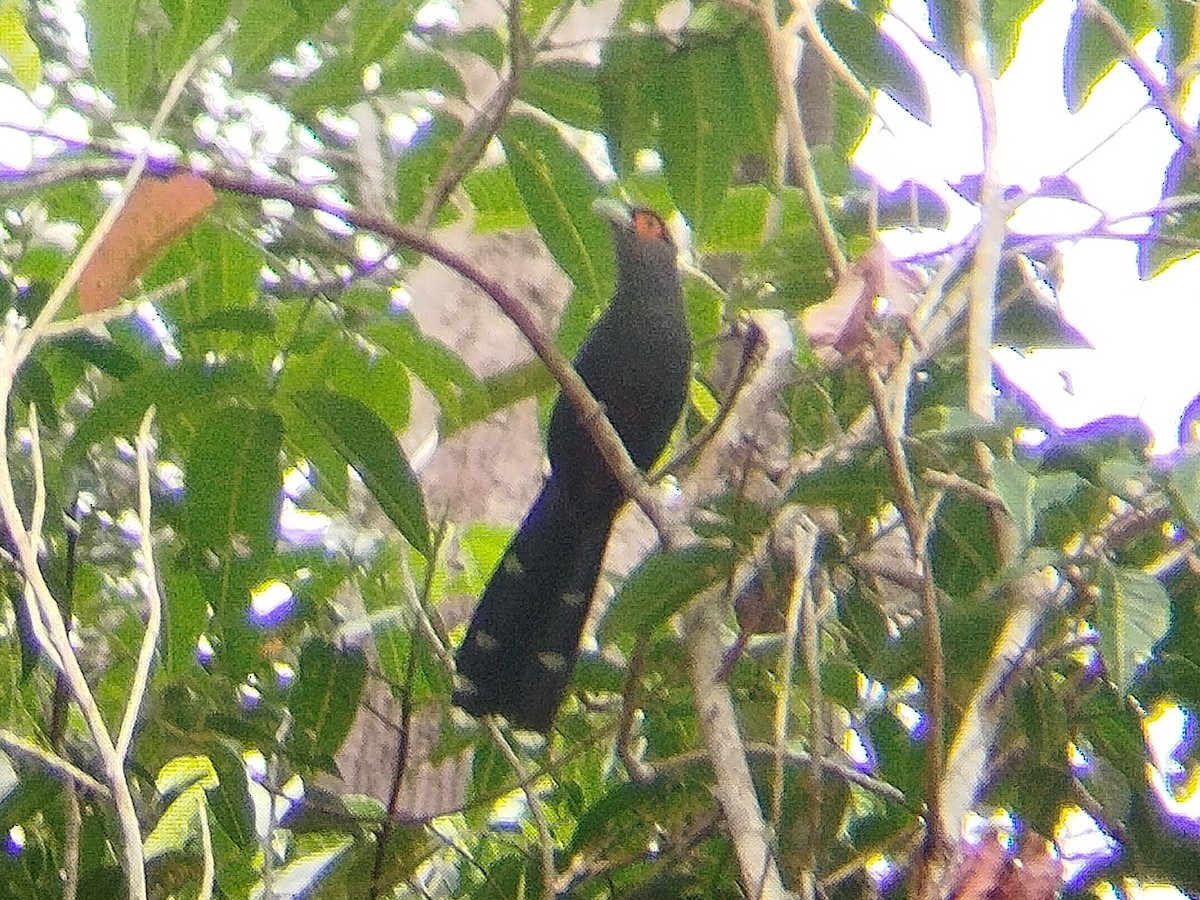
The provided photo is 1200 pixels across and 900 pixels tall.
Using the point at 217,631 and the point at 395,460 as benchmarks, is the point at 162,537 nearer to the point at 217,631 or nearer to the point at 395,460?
the point at 217,631

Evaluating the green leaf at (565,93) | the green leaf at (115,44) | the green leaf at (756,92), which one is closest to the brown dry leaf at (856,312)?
the green leaf at (756,92)

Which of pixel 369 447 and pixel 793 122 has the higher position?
pixel 793 122

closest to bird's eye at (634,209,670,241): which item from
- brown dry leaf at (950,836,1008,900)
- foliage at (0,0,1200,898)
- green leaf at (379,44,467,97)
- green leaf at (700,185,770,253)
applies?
foliage at (0,0,1200,898)

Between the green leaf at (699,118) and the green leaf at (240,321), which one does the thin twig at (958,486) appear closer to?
the green leaf at (699,118)

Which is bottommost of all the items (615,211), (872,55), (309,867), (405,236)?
(309,867)

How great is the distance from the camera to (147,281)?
1.70 meters

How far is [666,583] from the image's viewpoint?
1.46 metres

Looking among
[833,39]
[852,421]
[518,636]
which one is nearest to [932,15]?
[833,39]

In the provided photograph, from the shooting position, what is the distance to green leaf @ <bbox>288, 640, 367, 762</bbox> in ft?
5.97

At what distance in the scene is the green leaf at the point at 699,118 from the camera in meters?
1.65

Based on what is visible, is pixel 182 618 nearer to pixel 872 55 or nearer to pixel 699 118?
pixel 699 118

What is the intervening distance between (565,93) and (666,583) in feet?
2.01

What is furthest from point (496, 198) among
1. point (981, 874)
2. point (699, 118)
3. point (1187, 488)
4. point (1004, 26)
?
point (981, 874)

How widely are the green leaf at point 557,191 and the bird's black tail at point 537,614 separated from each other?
21.8 inches
